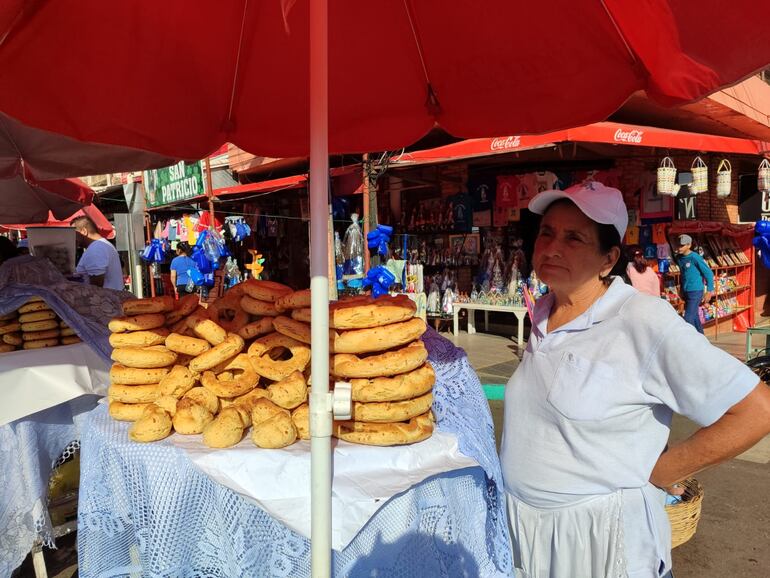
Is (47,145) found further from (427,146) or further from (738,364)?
(427,146)

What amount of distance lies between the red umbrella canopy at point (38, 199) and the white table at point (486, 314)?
6.59m

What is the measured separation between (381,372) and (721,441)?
101cm

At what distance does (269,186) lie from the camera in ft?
32.8

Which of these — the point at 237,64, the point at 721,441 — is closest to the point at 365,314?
the point at 721,441

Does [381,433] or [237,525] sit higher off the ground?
[381,433]

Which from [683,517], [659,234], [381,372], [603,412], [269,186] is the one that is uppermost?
[269,186]

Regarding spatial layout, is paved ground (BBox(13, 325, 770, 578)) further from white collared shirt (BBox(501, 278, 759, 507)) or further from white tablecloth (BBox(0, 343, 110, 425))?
white collared shirt (BBox(501, 278, 759, 507))

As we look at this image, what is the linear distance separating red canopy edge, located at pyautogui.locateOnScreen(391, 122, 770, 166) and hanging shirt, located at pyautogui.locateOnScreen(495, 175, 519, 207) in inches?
72.6

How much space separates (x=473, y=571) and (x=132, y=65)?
2.28m

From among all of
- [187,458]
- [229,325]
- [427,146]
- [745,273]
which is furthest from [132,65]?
[745,273]

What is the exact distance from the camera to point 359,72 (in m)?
2.37

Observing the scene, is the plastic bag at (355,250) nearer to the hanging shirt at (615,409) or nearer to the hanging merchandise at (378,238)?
the hanging merchandise at (378,238)

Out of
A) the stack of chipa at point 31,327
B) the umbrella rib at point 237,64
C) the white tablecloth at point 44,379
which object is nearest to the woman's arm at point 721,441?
the umbrella rib at point 237,64

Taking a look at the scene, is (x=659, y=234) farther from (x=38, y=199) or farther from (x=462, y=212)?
(x=38, y=199)
